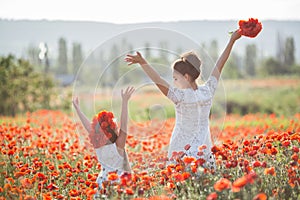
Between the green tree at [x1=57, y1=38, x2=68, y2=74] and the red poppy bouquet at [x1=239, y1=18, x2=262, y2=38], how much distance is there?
26.4 meters

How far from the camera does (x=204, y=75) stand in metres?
4.42

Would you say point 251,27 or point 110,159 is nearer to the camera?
point 110,159

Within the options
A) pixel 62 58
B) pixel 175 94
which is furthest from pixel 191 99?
pixel 62 58

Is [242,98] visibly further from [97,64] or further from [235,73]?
[235,73]

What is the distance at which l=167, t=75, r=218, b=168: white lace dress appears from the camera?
4.09 meters

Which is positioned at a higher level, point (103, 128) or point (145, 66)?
point (145, 66)

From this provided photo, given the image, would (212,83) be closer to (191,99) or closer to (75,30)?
(191,99)

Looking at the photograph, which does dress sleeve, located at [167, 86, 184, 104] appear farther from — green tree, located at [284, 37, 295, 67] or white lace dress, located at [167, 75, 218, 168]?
green tree, located at [284, 37, 295, 67]

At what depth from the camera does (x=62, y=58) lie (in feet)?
104

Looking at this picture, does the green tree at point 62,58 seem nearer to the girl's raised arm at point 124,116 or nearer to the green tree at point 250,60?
the green tree at point 250,60

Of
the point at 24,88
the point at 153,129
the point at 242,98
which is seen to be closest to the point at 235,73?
the point at 242,98

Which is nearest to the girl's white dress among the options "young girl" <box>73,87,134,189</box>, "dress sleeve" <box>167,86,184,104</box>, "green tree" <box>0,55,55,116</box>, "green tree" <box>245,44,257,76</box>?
"young girl" <box>73,87,134,189</box>

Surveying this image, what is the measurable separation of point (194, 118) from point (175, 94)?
1.14 ft

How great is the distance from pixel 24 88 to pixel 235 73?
2202 centimetres
